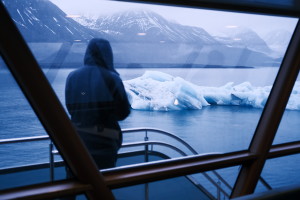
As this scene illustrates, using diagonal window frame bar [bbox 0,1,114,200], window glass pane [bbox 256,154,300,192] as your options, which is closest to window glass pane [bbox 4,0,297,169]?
diagonal window frame bar [bbox 0,1,114,200]

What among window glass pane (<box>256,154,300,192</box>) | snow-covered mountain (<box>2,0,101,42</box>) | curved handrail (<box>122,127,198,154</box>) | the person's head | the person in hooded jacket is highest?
snow-covered mountain (<box>2,0,101,42</box>)

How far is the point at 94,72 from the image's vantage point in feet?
9.24

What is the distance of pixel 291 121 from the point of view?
4297mm

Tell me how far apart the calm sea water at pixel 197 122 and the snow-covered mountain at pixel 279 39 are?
0.24 meters

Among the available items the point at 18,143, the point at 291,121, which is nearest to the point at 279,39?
the point at 291,121

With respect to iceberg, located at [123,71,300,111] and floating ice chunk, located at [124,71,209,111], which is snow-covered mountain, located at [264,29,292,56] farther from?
floating ice chunk, located at [124,71,209,111]

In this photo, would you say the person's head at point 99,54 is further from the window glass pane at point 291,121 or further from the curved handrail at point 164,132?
the window glass pane at point 291,121

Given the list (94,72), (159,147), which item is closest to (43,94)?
(94,72)

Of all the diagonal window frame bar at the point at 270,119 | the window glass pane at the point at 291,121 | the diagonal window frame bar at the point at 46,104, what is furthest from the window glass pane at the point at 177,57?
the window glass pane at the point at 291,121

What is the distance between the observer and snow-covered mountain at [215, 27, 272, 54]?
3.57 metres

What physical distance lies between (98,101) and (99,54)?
0.41 metres

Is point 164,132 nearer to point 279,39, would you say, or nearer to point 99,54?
point 99,54

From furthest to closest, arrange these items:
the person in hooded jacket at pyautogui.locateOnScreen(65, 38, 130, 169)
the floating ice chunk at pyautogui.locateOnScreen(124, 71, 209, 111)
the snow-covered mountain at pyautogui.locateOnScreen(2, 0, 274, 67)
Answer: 1. the floating ice chunk at pyautogui.locateOnScreen(124, 71, 209, 111)
2. the person in hooded jacket at pyautogui.locateOnScreen(65, 38, 130, 169)
3. the snow-covered mountain at pyautogui.locateOnScreen(2, 0, 274, 67)

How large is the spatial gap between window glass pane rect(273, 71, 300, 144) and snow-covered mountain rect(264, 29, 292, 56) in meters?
0.49
